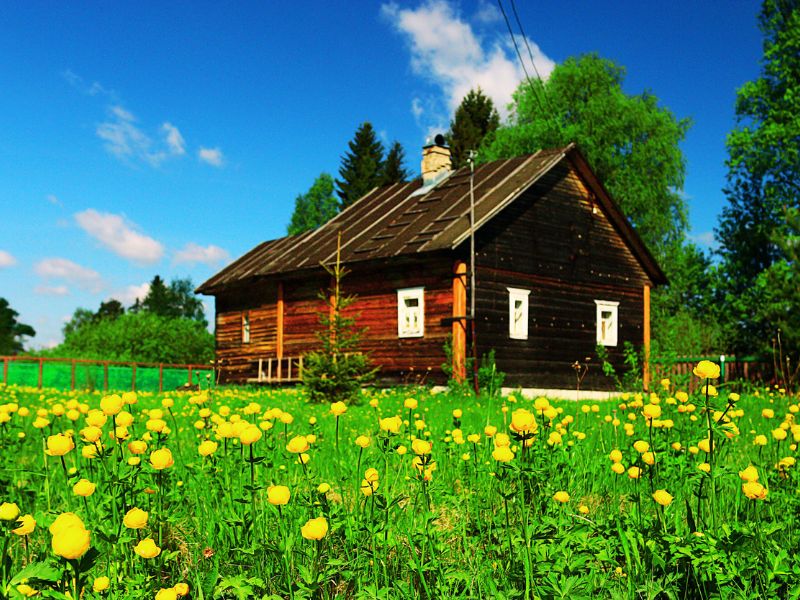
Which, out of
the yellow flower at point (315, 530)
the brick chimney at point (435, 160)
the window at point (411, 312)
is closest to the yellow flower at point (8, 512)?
the yellow flower at point (315, 530)

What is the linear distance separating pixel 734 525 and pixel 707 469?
473 mm

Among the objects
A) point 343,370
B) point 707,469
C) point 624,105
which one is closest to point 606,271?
point 343,370

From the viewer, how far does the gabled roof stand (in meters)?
→ 18.8

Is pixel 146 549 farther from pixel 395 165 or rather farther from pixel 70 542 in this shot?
pixel 395 165

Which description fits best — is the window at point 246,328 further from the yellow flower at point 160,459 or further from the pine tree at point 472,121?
the pine tree at point 472,121

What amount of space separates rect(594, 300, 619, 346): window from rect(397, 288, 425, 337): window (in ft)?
19.7

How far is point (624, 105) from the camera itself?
35.4m

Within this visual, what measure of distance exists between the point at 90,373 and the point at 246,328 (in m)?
6.06

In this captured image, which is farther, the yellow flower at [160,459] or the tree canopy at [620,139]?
the tree canopy at [620,139]

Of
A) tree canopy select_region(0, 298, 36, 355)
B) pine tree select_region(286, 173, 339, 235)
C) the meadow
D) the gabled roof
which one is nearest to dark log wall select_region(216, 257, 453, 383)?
the gabled roof

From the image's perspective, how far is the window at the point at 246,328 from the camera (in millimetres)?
25156

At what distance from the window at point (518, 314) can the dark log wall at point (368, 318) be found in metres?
1.83

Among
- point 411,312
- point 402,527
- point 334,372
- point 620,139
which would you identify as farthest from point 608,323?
point 402,527

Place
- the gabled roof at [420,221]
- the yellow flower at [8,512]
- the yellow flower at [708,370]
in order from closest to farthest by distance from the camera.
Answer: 1. the yellow flower at [8,512]
2. the yellow flower at [708,370]
3. the gabled roof at [420,221]
